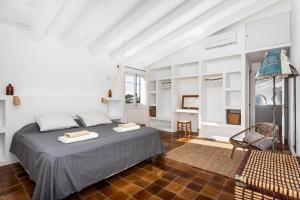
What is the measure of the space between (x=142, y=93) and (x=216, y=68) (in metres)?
2.70

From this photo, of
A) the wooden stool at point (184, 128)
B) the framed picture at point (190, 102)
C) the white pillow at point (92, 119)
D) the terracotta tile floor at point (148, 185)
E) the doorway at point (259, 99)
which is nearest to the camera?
the terracotta tile floor at point (148, 185)

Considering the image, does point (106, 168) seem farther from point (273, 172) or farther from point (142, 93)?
point (142, 93)

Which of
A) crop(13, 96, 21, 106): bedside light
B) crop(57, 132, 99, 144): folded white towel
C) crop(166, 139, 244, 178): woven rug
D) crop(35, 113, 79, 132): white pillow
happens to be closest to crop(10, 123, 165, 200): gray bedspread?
crop(57, 132, 99, 144): folded white towel

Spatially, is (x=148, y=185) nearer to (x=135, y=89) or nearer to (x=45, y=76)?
(x=45, y=76)

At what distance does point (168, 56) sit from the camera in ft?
17.0

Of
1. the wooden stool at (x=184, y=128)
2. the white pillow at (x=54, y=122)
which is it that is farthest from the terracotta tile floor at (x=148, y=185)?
the wooden stool at (x=184, y=128)

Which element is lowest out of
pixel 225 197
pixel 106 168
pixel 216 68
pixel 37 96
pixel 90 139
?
pixel 225 197

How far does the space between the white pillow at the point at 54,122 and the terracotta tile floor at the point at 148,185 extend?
0.76 metres

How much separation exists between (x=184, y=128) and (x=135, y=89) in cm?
221

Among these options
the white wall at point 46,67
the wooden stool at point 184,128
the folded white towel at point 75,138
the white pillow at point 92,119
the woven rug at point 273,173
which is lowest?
the wooden stool at point 184,128

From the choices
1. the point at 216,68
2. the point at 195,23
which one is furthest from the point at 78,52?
the point at 216,68

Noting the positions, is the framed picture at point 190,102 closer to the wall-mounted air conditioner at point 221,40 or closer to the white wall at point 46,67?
the wall-mounted air conditioner at point 221,40

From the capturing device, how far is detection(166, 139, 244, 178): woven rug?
258 cm

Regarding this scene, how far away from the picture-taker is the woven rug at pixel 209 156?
8.48 feet
